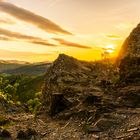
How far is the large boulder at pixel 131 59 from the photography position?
122 ft

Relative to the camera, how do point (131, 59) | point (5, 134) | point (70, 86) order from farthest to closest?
point (70, 86) → point (131, 59) → point (5, 134)

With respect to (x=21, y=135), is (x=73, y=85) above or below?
above

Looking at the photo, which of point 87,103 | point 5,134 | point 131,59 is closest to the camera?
point 5,134

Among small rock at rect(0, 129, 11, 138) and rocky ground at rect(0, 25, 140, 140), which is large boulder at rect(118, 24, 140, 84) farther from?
small rock at rect(0, 129, 11, 138)

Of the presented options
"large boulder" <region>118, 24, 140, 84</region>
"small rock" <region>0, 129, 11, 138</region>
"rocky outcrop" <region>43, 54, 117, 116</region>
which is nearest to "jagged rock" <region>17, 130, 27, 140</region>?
"small rock" <region>0, 129, 11, 138</region>

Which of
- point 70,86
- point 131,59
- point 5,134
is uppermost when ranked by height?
point 131,59

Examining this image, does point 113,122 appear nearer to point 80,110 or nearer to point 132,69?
point 80,110

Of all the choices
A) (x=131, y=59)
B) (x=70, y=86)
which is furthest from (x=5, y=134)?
(x=131, y=59)

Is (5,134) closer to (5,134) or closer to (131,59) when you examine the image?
(5,134)

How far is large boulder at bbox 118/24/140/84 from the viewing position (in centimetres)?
3722

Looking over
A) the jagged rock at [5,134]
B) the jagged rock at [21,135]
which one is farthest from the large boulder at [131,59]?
the jagged rock at [5,134]

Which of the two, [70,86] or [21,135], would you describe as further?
[70,86]

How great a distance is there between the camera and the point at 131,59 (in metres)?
37.7

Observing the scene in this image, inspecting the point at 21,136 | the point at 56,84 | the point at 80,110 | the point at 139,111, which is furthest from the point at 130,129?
the point at 56,84
